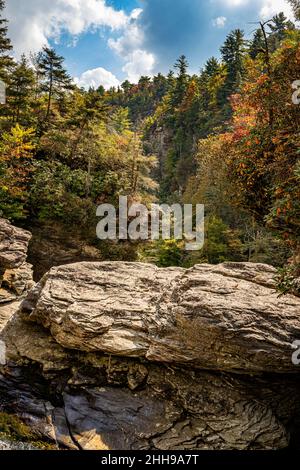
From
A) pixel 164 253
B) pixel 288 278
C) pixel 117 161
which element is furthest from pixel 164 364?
pixel 117 161

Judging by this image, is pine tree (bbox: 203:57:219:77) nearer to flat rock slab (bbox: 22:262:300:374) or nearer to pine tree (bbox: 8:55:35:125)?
pine tree (bbox: 8:55:35:125)

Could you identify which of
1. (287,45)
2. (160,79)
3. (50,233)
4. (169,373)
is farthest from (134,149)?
(160,79)

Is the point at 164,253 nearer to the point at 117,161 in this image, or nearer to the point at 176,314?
the point at 117,161

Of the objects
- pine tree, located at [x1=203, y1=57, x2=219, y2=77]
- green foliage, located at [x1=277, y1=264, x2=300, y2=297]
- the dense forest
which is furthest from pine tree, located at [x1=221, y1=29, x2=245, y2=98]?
green foliage, located at [x1=277, y1=264, x2=300, y2=297]

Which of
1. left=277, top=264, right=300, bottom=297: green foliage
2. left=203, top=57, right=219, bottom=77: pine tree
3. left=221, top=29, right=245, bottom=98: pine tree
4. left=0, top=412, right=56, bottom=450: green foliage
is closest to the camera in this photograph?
left=277, top=264, right=300, bottom=297: green foliage

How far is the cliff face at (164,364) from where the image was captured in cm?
878

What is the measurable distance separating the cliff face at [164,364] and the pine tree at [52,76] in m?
21.2

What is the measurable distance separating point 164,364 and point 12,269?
34.9ft

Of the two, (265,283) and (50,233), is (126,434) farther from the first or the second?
(50,233)

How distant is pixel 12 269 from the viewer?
17266 mm

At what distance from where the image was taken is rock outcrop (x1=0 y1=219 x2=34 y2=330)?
16158 millimetres

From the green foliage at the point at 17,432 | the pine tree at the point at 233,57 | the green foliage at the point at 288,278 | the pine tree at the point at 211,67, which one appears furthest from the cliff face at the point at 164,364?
the pine tree at the point at 211,67

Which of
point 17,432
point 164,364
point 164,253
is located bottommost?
point 17,432

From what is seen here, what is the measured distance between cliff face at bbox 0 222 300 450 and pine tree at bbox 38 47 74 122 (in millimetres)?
21217
